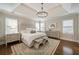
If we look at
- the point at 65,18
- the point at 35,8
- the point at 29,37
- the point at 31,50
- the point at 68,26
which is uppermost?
the point at 35,8

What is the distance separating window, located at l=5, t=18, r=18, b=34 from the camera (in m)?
1.54

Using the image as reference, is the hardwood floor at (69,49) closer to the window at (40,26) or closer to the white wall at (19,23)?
the window at (40,26)

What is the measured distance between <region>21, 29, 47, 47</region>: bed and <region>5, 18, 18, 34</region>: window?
0.60ft

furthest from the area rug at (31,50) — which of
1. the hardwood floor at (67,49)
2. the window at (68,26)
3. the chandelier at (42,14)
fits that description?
the chandelier at (42,14)

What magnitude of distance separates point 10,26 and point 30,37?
0.48 m

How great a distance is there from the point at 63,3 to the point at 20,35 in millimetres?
1127

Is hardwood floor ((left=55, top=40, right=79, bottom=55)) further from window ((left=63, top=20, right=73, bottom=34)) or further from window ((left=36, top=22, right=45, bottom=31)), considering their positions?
window ((left=36, top=22, right=45, bottom=31))

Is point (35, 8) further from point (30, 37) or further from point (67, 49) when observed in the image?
point (67, 49)

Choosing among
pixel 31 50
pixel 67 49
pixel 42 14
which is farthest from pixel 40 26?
pixel 67 49

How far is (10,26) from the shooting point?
1562 mm

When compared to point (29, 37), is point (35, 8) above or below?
above

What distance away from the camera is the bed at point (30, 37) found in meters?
1.53

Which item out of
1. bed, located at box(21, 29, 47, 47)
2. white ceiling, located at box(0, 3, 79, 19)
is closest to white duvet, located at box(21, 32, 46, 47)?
bed, located at box(21, 29, 47, 47)
